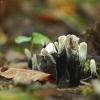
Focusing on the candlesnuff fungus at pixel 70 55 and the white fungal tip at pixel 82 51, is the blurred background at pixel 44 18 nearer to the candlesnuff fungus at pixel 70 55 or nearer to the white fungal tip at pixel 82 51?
the candlesnuff fungus at pixel 70 55

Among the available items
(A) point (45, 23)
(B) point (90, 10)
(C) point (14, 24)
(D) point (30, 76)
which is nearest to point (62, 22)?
(A) point (45, 23)

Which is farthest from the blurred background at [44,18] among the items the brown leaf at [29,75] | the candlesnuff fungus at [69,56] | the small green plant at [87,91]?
the small green plant at [87,91]

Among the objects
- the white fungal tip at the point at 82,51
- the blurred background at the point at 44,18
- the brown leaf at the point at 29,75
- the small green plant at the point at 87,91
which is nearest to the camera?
the small green plant at the point at 87,91

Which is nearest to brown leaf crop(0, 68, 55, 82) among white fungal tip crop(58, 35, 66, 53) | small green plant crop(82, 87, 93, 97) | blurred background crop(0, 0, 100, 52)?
white fungal tip crop(58, 35, 66, 53)

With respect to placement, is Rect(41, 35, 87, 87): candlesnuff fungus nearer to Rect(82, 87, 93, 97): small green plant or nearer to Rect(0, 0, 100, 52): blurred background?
Rect(82, 87, 93, 97): small green plant


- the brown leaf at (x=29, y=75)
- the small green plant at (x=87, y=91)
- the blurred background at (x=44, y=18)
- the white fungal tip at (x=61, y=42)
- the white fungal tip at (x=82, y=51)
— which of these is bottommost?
the small green plant at (x=87, y=91)

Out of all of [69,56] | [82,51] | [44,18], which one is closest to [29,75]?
[69,56]

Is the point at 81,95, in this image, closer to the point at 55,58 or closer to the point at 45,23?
the point at 55,58

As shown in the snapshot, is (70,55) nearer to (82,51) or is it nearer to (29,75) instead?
(82,51)
